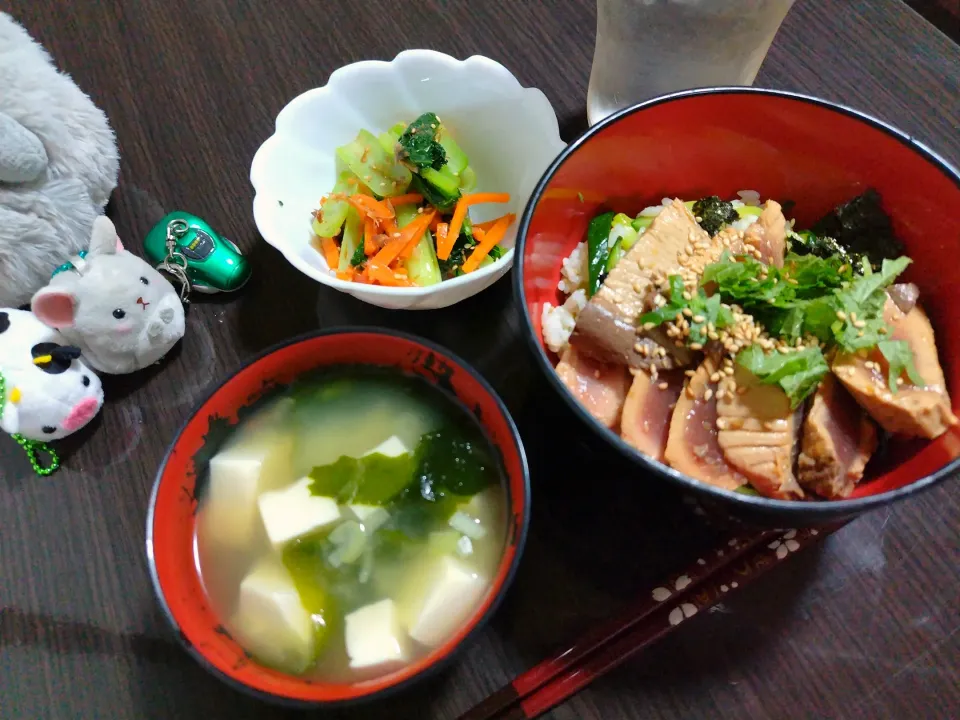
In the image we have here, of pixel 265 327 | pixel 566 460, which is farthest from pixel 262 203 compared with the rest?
pixel 566 460

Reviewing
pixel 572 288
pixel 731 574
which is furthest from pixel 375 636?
pixel 572 288

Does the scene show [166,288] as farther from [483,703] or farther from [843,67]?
[843,67]

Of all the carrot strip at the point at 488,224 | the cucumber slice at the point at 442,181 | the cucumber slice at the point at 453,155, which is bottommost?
the carrot strip at the point at 488,224

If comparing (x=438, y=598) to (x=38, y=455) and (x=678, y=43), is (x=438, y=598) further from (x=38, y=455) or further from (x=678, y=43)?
(x=678, y=43)

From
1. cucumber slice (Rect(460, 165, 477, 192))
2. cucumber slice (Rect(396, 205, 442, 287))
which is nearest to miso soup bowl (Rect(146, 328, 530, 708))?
cucumber slice (Rect(396, 205, 442, 287))

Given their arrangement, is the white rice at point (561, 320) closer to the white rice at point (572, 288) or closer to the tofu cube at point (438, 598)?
the white rice at point (572, 288)

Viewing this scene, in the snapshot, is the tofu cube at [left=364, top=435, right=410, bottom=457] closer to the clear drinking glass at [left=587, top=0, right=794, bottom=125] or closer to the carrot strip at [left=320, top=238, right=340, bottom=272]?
the carrot strip at [left=320, top=238, right=340, bottom=272]

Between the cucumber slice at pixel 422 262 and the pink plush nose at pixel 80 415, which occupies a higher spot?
the cucumber slice at pixel 422 262

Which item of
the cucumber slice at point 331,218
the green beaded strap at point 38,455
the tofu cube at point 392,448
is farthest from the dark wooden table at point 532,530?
the tofu cube at point 392,448
